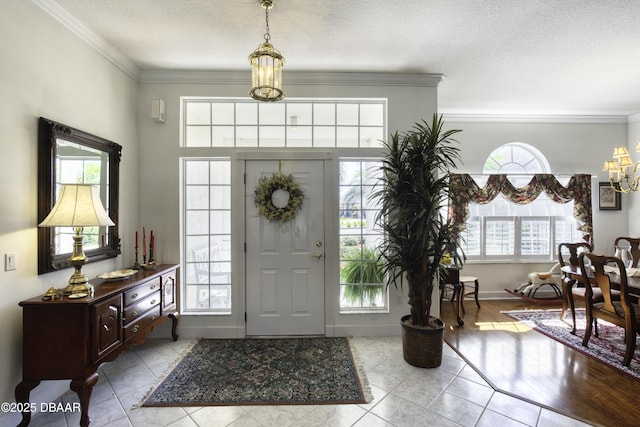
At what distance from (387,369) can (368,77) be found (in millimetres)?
3011

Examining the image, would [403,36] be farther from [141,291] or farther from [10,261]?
[10,261]

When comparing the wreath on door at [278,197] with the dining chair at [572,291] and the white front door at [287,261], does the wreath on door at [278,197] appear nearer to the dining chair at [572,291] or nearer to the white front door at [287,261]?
the white front door at [287,261]

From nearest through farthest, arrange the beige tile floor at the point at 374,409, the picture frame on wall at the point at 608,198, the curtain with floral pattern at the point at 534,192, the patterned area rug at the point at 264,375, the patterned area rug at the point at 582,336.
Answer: the beige tile floor at the point at 374,409, the patterned area rug at the point at 264,375, the patterned area rug at the point at 582,336, the curtain with floral pattern at the point at 534,192, the picture frame on wall at the point at 608,198

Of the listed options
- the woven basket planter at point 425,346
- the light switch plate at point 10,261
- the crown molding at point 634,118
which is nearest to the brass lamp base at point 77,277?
the light switch plate at point 10,261

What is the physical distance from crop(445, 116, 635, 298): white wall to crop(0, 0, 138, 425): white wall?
4713mm

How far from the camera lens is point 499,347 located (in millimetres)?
2873

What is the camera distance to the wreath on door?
302cm

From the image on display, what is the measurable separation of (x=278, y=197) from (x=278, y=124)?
34.7 inches

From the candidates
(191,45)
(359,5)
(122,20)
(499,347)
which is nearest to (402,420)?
(499,347)

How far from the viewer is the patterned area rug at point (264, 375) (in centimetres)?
208

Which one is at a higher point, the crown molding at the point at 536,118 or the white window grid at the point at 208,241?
the crown molding at the point at 536,118

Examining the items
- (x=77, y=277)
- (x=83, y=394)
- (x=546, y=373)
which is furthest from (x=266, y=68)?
(x=546, y=373)

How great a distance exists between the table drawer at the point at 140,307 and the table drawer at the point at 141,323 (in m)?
0.03

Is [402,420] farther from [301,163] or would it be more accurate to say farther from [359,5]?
[359,5]
